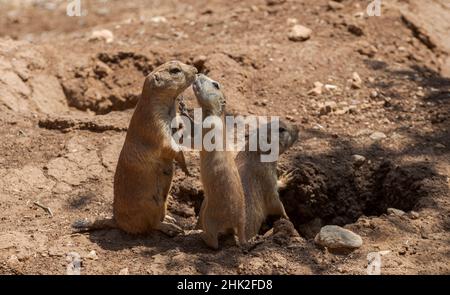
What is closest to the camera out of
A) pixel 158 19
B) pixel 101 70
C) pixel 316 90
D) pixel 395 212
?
pixel 395 212

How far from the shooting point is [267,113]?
7820 mm

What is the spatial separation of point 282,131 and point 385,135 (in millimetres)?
1261

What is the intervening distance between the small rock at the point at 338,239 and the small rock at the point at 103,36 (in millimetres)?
4650

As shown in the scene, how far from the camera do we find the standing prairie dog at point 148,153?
5879 millimetres

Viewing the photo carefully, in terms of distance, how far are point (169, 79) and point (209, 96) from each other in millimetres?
396

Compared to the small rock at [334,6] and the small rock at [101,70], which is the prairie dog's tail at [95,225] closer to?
the small rock at [101,70]

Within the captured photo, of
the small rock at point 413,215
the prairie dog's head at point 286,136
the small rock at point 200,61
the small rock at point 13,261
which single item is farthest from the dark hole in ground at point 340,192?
the small rock at point 13,261

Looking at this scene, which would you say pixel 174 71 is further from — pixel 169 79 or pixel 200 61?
pixel 200 61

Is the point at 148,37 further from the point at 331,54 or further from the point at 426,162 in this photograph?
the point at 426,162

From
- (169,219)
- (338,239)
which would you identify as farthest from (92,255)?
(338,239)

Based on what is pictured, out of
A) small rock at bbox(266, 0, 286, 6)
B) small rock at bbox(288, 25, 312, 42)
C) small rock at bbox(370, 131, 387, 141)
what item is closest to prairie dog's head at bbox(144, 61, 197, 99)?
small rock at bbox(370, 131, 387, 141)

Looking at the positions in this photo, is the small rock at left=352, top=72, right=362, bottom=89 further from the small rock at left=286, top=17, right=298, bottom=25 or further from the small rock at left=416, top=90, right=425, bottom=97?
the small rock at left=286, top=17, right=298, bottom=25
